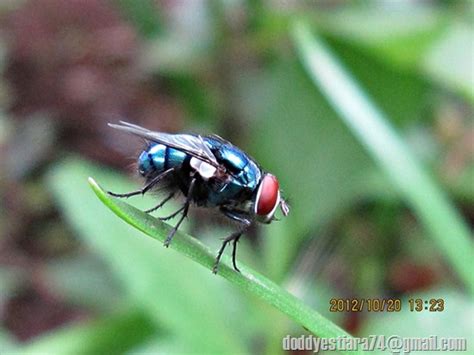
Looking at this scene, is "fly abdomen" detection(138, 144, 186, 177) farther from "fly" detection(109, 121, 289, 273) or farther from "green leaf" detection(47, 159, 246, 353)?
"green leaf" detection(47, 159, 246, 353)

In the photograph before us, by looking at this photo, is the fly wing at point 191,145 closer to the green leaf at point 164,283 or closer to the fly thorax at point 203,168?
the fly thorax at point 203,168

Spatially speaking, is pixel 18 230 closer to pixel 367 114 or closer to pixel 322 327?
pixel 367 114

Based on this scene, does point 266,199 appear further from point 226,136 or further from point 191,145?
point 226,136

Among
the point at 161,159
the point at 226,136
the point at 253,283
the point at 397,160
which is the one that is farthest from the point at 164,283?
the point at 226,136

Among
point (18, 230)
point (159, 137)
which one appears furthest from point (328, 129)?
point (159, 137)

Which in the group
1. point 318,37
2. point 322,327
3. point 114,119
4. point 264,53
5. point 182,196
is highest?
point 322,327

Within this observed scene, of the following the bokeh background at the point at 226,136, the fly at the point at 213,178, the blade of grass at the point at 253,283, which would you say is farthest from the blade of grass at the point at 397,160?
the blade of grass at the point at 253,283

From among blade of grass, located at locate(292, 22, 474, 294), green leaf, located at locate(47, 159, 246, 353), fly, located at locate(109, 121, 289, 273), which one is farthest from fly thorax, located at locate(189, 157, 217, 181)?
blade of grass, located at locate(292, 22, 474, 294)
